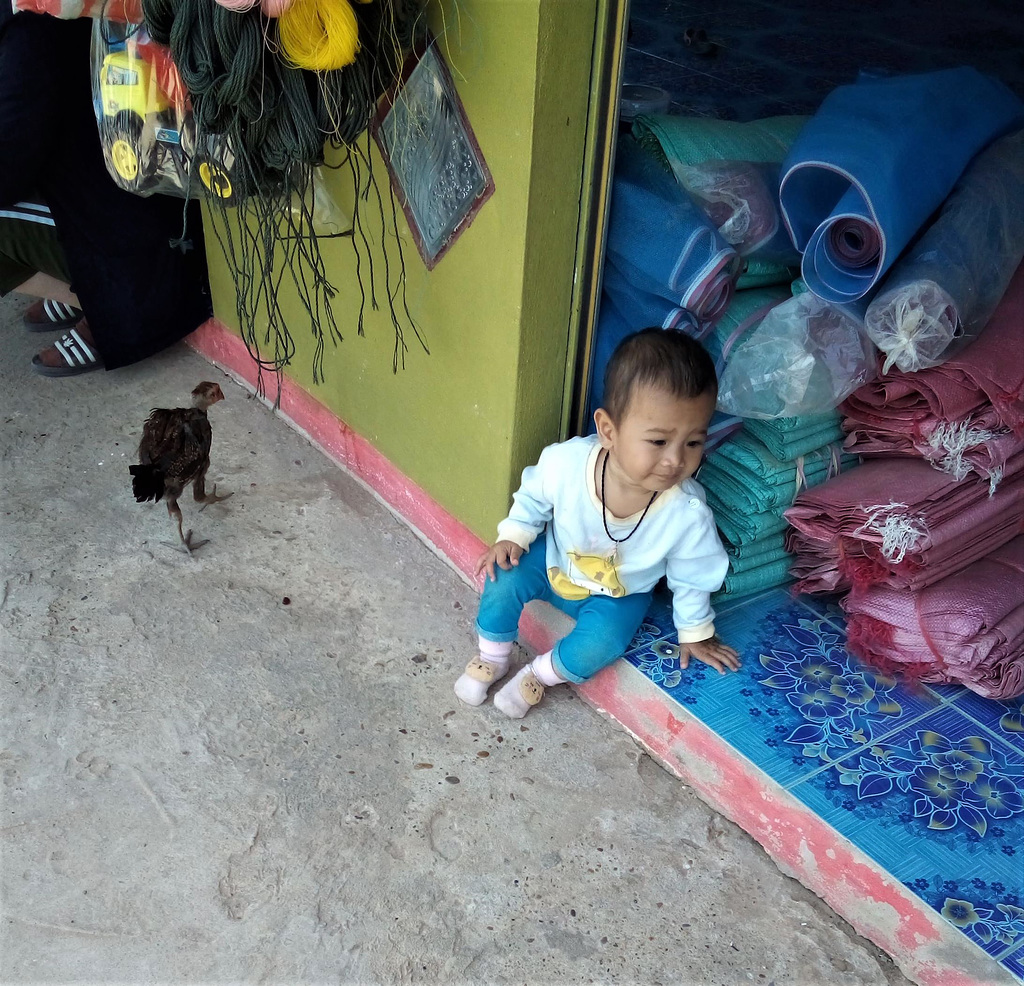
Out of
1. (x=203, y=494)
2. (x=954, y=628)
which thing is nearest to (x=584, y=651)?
(x=954, y=628)

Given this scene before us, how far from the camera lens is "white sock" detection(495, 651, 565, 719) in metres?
2.40

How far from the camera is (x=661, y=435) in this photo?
2109 mm

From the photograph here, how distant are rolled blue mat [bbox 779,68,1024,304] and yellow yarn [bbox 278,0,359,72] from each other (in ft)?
3.30

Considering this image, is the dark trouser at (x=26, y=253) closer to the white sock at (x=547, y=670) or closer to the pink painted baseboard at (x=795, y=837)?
the white sock at (x=547, y=670)

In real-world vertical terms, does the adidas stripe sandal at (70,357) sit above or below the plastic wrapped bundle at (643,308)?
below

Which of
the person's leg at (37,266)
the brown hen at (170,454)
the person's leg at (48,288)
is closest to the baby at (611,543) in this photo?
the brown hen at (170,454)

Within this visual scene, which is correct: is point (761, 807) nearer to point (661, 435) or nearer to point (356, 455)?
point (661, 435)

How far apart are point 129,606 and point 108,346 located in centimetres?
129

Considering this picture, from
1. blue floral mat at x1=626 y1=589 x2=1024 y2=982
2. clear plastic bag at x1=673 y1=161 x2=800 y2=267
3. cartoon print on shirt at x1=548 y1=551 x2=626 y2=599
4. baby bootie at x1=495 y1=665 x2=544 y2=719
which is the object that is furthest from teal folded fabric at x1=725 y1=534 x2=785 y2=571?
clear plastic bag at x1=673 y1=161 x2=800 y2=267

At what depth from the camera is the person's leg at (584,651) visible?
7.63 ft

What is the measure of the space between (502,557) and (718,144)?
1127 mm

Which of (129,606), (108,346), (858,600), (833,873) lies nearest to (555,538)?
(858,600)

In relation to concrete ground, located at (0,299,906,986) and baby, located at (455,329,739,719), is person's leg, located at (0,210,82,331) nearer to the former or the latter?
concrete ground, located at (0,299,906,986)

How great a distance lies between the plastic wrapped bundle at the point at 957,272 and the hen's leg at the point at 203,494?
183 centimetres
